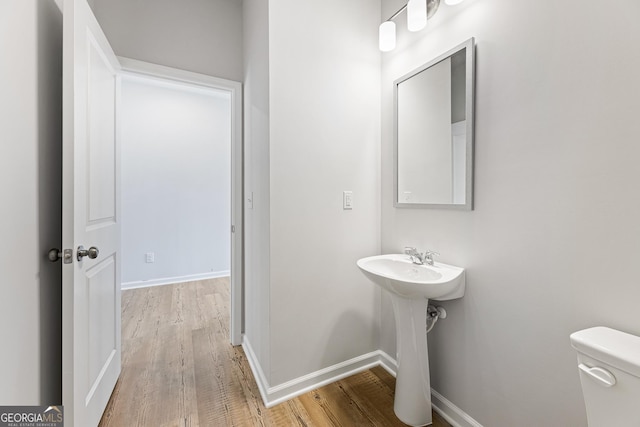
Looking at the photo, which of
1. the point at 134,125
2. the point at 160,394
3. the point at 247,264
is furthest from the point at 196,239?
the point at 160,394

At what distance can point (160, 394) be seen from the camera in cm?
156

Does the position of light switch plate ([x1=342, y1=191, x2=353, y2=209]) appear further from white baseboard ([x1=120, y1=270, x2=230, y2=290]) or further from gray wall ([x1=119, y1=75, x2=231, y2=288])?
white baseboard ([x1=120, y1=270, x2=230, y2=290])

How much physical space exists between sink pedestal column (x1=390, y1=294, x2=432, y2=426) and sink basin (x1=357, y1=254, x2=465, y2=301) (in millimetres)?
135

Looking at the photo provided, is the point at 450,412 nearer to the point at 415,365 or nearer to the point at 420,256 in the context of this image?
the point at 415,365

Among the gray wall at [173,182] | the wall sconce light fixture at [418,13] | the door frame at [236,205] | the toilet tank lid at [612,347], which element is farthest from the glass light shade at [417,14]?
the gray wall at [173,182]

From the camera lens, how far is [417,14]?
134 centimetres

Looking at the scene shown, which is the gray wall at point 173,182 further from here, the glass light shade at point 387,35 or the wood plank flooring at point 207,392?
the glass light shade at point 387,35

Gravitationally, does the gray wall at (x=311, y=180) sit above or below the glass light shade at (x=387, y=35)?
below

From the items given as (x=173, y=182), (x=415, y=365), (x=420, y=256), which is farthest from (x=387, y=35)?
(x=173, y=182)

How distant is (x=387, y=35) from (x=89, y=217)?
6.11ft

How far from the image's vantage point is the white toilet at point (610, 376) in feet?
2.16

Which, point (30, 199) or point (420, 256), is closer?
point (30, 199)

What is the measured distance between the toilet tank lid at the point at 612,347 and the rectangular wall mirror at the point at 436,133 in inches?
24.9

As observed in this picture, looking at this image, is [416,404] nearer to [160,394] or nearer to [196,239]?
[160,394]
